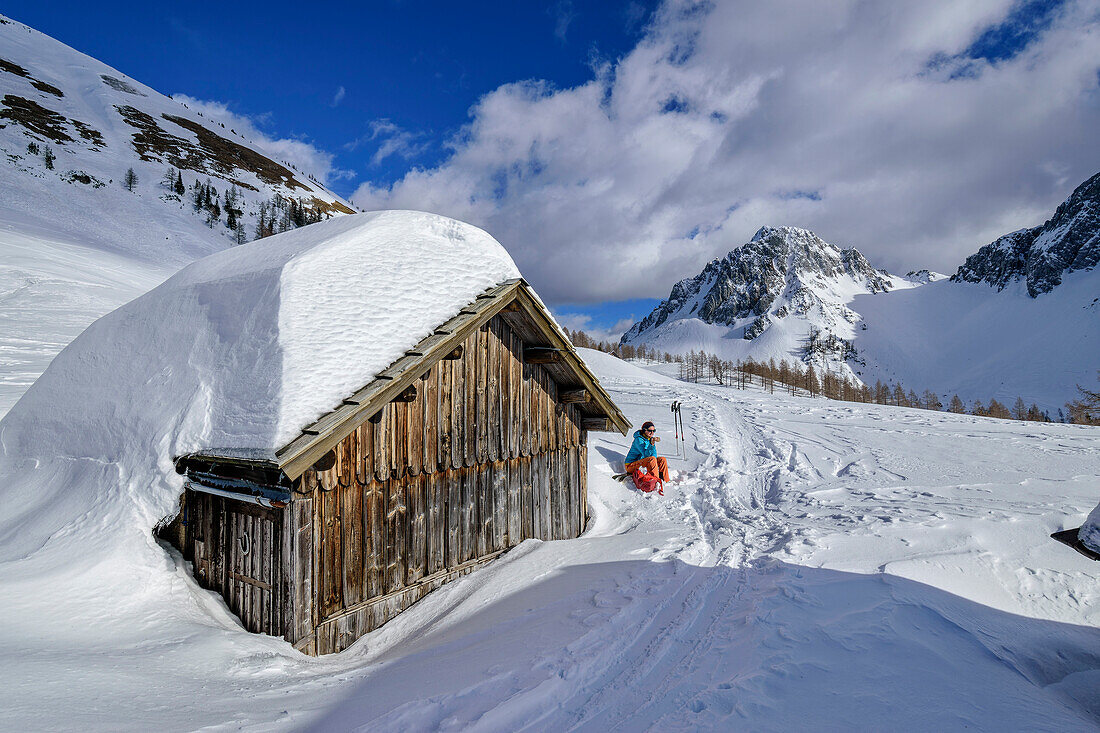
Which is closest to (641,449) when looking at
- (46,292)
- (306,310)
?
(306,310)

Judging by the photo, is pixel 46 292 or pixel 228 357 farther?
pixel 46 292

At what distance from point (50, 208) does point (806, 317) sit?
7419 inches

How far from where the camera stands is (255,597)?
4801mm

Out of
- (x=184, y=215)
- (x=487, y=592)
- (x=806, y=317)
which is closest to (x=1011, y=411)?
(x=806, y=317)

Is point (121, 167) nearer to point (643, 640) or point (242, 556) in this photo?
point (242, 556)

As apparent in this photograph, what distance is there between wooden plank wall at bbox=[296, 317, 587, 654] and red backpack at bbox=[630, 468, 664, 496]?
238cm

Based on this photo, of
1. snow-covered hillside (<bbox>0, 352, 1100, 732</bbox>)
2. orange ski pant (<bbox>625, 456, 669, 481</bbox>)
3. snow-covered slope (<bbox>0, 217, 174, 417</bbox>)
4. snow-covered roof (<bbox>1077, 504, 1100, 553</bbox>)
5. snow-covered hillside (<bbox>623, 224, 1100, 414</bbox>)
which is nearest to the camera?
snow-covered hillside (<bbox>0, 352, 1100, 732</bbox>)

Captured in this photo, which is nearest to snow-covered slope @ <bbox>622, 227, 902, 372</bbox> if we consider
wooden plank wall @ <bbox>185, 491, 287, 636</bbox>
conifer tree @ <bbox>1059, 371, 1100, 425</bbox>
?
conifer tree @ <bbox>1059, 371, 1100, 425</bbox>

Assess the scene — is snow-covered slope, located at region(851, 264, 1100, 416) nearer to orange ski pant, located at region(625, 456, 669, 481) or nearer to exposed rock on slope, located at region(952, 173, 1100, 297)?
exposed rock on slope, located at region(952, 173, 1100, 297)

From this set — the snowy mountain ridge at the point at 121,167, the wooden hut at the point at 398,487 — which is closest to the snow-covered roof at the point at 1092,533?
the wooden hut at the point at 398,487

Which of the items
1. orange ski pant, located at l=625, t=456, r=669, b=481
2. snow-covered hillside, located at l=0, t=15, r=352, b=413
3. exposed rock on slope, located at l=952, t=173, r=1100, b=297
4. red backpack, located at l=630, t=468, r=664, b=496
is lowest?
red backpack, located at l=630, t=468, r=664, b=496

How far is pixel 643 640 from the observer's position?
4.24 m

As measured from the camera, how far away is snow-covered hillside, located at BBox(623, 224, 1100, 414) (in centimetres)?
9825

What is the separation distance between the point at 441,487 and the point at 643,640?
3098 mm
